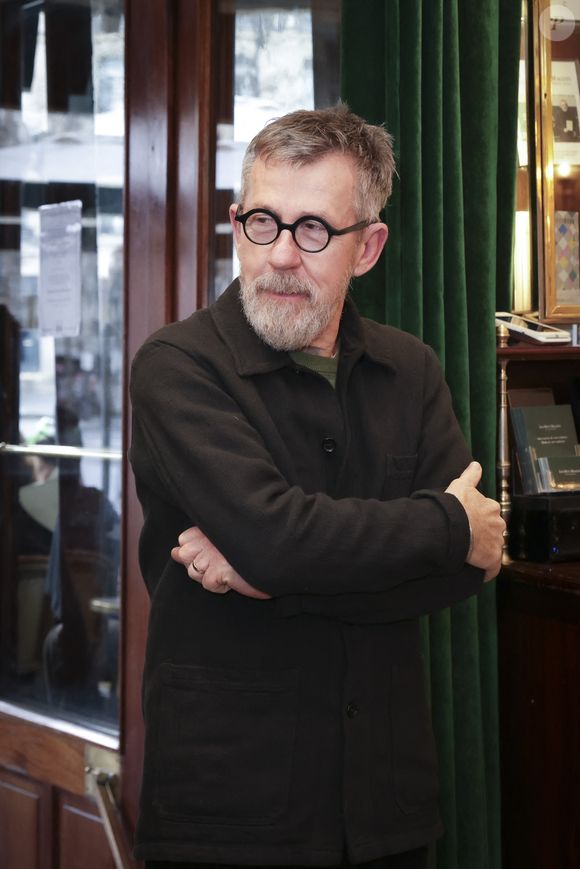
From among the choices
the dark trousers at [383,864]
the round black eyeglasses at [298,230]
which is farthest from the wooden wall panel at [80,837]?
the round black eyeglasses at [298,230]

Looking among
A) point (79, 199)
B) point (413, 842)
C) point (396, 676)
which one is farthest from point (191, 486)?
point (79, 199)

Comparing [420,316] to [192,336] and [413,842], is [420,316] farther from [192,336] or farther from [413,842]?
[413,842]

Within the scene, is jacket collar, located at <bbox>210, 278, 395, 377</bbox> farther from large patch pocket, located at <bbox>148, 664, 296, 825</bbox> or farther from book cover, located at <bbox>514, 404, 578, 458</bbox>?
book cover, located at <bbox>514, 404, 578, 458</bbox>

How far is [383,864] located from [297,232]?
0.93 metres

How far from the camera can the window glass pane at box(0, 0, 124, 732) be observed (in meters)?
2.49

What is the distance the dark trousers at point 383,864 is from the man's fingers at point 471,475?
0.55 m

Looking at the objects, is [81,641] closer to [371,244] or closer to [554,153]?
[371,244]

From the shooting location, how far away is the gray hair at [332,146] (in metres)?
1.57

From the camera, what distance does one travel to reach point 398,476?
5.35ft

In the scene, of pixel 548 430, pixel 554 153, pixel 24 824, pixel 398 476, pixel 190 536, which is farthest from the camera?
pixel 24 824

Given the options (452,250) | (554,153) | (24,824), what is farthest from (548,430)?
(24,824)

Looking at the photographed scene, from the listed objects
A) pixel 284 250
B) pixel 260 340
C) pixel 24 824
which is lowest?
pixel 24 824

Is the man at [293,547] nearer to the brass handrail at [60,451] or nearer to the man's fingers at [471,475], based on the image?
the man's fingers at [471,475]

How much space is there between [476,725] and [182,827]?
93cm
